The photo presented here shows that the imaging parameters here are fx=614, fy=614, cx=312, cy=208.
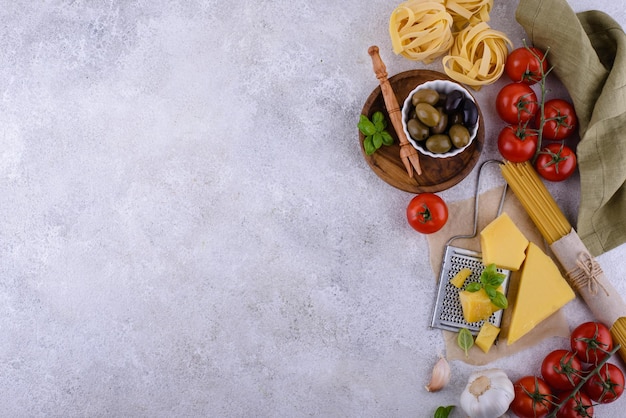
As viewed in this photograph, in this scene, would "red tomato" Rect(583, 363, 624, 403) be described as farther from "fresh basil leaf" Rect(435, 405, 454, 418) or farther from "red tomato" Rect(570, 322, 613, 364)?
"fresh basil leaf" Rect(435, 405, 454, 418)

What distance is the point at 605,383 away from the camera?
2074 millimetres

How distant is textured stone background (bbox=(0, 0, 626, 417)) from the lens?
2.26 m

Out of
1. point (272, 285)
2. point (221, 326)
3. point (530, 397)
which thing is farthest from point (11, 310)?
point (530, 397)

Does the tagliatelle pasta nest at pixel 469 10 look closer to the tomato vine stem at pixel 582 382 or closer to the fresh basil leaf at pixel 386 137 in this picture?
the fresh basil leaf at pixel 386 137

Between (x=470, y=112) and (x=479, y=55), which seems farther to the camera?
(x=479, y=55)

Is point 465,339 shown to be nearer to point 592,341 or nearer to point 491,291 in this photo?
point 491,291

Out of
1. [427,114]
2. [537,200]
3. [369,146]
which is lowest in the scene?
[537,200]

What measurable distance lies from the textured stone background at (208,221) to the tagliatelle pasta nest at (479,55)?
14 centimetres

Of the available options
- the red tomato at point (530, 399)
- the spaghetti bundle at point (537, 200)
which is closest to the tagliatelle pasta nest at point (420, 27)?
the spaghetti bundle at point (537, 200)

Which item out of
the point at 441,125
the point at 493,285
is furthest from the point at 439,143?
the point at 493,285

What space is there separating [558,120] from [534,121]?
0.10 m

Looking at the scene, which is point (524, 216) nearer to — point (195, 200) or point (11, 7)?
point (195, 200)

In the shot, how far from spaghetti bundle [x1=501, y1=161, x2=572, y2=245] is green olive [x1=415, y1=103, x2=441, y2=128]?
0.37m

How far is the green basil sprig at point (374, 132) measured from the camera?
2.15m
